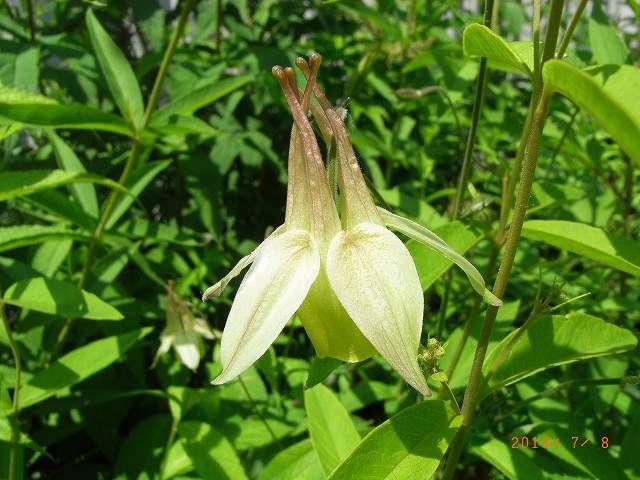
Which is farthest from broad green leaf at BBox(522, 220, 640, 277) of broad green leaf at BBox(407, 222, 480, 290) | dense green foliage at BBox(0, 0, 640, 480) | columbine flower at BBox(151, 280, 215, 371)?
columbine flower at BBox(151, 280, 215, 371)

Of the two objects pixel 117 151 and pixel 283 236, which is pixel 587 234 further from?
pixel 117 151

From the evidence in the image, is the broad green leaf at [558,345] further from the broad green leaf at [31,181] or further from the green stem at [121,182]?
the green stem at [121,182]

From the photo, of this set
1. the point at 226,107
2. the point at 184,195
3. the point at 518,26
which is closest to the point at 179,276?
the point at 184,195

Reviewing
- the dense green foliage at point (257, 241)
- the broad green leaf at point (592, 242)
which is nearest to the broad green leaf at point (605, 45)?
the dense green foliage at point (257, 241)

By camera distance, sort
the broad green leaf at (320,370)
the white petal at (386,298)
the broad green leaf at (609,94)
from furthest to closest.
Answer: the broad green leaf at (320,370), the white petal at (386,298), the broad green leaf at (609,94)

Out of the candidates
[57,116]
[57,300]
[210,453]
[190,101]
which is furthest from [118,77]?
[210,453]

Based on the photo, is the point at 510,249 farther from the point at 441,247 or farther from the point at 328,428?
the point at 328,428
